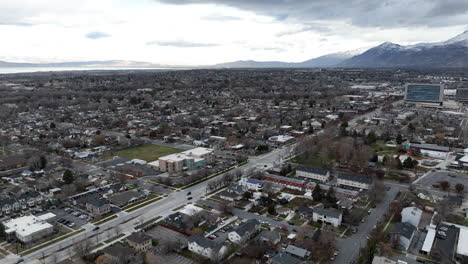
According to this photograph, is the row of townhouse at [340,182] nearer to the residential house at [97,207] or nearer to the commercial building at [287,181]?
the commercial building at [287,181]

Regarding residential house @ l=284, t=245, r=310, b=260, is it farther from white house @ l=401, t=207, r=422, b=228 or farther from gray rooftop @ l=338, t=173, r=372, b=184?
gray rooftop @ l=338, t=173, r=372, b=184

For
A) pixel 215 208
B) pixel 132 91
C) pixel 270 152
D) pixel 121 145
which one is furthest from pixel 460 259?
pixel 132 91

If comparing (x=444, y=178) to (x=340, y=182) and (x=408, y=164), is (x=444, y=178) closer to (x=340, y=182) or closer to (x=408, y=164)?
(x=408, y=164)

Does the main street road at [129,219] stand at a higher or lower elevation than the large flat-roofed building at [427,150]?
lower

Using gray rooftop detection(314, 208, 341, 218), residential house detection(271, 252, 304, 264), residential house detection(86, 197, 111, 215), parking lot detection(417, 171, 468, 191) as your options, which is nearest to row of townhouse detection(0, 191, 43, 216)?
residential house detection(86, 197, 111, 215)

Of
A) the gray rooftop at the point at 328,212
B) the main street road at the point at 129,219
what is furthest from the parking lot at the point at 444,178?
the main street road at the point at 129,219

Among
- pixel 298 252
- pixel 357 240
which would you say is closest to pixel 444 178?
pixel 357 240

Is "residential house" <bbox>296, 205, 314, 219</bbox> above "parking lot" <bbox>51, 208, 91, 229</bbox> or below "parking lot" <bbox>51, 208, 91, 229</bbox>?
above
